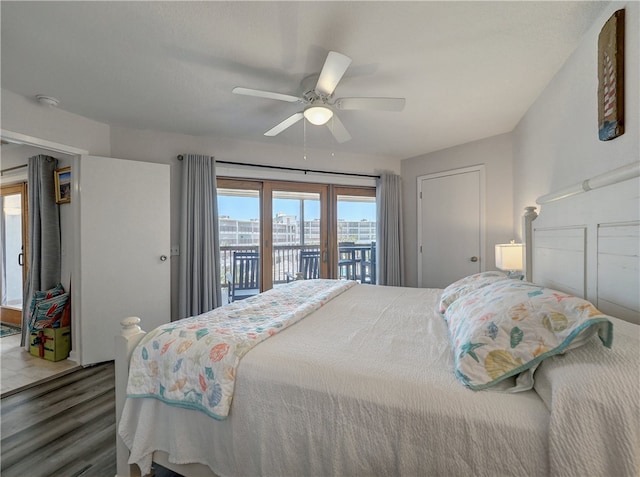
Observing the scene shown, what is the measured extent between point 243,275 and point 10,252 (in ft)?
11.6

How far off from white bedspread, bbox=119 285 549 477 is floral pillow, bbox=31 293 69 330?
2385 mm

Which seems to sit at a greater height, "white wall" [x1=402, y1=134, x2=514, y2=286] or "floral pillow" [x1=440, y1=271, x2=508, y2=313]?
"white wall" [x1=402, y1=134, x2=514, y2=286]

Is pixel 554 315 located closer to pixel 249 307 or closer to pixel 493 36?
pixel 249 307

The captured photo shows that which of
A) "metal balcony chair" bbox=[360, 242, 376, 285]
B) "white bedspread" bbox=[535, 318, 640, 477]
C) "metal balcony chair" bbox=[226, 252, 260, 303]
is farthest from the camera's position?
"metal balcony chair" bbox=[360, 242, 376, 285]

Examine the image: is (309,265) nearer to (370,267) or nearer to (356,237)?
(356,237)

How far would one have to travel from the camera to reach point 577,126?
5.81 feet

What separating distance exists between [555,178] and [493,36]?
111cm

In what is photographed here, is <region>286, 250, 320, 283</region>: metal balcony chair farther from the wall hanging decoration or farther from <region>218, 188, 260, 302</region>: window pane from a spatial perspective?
the wall hanging decoration

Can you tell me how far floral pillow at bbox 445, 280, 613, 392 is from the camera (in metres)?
0.83

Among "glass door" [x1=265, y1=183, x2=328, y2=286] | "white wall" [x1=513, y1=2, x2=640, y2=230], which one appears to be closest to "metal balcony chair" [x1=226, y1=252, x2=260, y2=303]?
"glass door" [x1=265, y1=183, x2=328, y2=286]

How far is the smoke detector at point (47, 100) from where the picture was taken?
2336 millimetres

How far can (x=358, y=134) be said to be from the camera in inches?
130

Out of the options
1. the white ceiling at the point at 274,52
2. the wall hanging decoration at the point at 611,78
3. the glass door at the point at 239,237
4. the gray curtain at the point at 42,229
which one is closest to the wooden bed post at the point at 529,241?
the wall hanging decoration at the point at 611,78

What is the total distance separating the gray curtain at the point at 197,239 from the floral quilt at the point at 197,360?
6.12 ft
